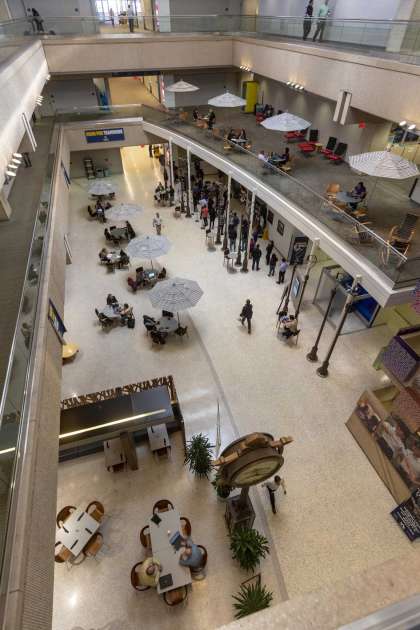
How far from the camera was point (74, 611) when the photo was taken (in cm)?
638

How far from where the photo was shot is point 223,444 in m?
8.91

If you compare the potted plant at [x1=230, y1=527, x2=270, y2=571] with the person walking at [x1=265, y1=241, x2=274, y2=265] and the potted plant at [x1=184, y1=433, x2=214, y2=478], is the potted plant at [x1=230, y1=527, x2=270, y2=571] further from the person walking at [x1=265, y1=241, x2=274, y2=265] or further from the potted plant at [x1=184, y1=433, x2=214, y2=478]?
the person walking at [x1=265, y1=241, x2=274, y2=265]

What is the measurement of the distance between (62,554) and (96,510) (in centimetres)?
95

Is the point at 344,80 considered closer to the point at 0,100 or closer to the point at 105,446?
the point at 0,100

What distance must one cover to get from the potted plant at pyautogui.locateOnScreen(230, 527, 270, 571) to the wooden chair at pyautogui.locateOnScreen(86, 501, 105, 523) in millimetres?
2928

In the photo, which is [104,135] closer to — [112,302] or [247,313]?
[112,302]

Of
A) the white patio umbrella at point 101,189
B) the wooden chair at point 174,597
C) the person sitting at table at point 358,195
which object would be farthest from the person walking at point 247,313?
the white patio umbrella at point 101,189

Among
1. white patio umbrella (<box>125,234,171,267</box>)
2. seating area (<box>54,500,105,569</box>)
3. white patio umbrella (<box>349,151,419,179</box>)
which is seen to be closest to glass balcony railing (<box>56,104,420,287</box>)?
white patio umbrella (<box>349,151,419,179</box>)

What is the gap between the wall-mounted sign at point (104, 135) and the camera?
2058 centimetres

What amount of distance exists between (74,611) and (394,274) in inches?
382

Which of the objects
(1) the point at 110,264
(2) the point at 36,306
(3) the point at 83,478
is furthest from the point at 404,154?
(3) the point at 83,478

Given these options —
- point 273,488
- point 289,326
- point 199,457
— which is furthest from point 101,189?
point 273,488

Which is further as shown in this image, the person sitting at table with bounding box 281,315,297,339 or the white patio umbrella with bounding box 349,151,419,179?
the person sitting at table with bounding box 281,315,297,339

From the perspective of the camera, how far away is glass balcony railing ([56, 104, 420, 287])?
26.4 ft
